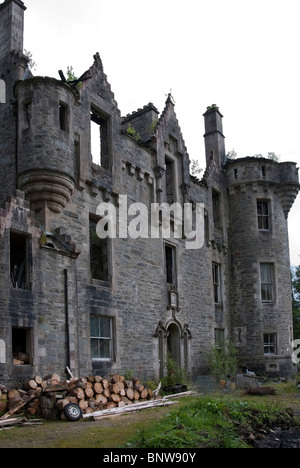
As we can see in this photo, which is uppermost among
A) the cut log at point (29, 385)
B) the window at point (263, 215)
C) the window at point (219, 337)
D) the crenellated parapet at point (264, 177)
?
the crenellated parapet at point (264, 177)

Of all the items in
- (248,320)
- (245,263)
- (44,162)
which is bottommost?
(248,320)

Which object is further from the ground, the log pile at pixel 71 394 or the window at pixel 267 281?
the window at pixel 267 281

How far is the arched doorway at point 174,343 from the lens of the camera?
20.6 metres

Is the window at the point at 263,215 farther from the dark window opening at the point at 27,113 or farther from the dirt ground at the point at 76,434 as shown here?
the dirt ground at the point at 76,434

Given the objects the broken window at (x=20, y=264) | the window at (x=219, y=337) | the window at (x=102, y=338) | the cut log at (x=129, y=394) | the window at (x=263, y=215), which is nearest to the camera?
the broken window at (x=20, y=264)

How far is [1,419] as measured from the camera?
425 inches

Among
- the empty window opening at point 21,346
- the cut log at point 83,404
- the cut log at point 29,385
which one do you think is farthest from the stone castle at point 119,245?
the cut log at point 83,404

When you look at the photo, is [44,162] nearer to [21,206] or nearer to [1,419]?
[21,206]

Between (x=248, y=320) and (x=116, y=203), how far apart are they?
1076 centimetres

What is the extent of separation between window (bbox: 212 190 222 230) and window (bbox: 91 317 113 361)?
10.9 metres

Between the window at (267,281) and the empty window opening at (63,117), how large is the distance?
14.0m

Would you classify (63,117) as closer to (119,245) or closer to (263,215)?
(119,245)

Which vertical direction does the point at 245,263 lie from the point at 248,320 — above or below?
above
